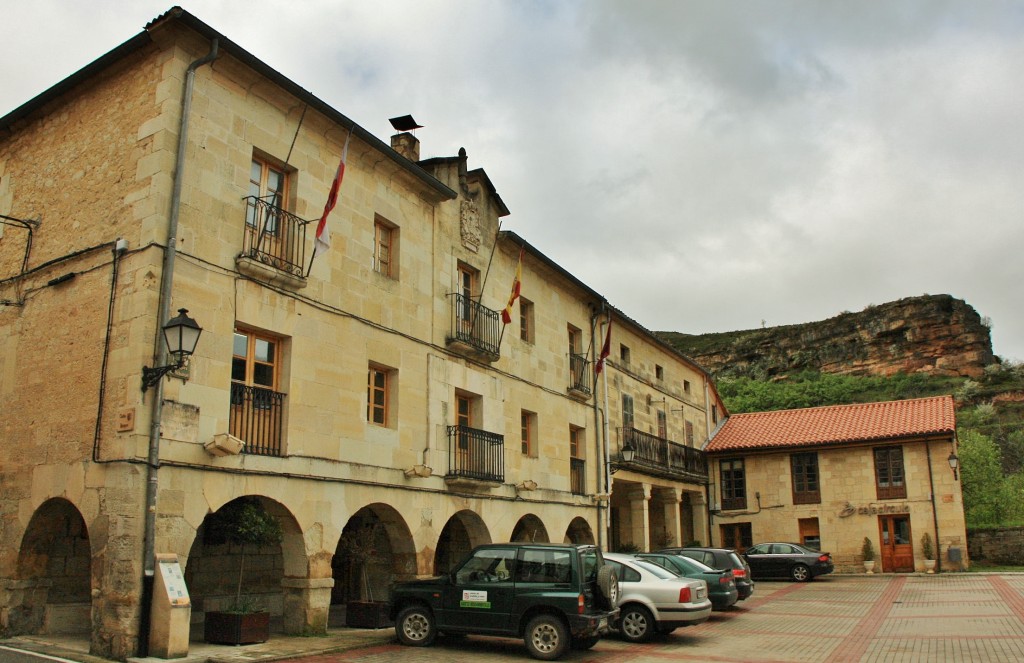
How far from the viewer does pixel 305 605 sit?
475 inches

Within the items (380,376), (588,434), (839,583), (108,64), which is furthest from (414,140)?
(839,583)

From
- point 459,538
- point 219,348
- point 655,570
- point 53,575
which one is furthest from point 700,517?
point 53,575

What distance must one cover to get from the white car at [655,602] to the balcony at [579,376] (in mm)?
8202

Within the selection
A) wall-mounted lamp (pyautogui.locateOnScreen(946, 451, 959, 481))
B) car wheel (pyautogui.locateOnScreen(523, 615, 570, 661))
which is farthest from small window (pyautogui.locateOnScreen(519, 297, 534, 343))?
wall-mounted lamp (pyautogui.locateOnScreen(946, 451, 959, 481))

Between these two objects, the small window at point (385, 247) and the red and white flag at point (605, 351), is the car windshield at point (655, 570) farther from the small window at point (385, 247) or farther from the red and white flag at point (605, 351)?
the red and white flag at point (605, 351)

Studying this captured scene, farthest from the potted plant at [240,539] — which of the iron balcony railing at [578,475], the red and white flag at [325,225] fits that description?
the iron balcony railing at [578,475]

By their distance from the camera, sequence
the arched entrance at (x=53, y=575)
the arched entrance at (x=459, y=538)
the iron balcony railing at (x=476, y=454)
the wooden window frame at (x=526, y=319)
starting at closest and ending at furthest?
the arched entrance at (x=53, y=575), the iron balcony railing at (x=476, y=454), the arched entrance at (x=459, y=538), the wooden window frame at (x=526, y=319)

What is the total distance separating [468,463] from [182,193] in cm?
785

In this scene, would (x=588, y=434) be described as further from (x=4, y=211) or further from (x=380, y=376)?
(x=4, y=211)

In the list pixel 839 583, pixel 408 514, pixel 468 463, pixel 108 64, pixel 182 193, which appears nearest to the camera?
pixel 182 193

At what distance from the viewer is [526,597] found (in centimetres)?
1119

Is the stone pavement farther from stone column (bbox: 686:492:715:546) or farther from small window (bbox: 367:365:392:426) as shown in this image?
stone column (bbox: 686:492:715:546)

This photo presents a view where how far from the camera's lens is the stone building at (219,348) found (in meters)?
10.4

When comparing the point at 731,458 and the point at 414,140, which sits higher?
the point at 414,140
